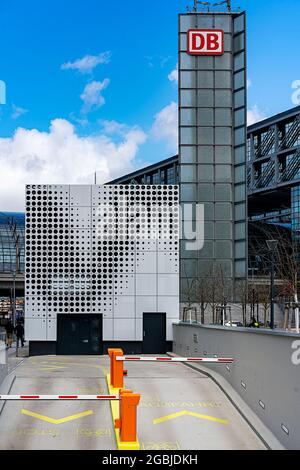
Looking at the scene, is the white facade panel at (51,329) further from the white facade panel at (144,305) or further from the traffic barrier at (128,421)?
the traffic barrier at (128,421)

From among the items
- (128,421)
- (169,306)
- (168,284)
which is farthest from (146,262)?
(128,421)

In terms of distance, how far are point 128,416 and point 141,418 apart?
2.77 meters

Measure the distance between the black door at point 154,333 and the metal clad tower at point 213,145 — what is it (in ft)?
86.4

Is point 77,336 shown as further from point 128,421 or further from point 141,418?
point 128,421

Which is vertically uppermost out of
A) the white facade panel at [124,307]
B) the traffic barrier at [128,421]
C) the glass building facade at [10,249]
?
the glass building facade at [10,249]

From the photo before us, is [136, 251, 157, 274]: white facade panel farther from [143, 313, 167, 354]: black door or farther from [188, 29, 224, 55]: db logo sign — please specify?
[188, 29, 224, 55]: db logo sign

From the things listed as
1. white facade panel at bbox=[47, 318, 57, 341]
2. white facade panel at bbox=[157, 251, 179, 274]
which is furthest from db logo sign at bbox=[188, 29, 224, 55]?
white facade panel at bbox=[47, 318, 57, 341]

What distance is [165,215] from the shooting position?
36.2 metres

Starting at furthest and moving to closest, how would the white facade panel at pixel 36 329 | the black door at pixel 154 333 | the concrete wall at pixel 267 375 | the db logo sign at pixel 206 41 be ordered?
the db logo sign at pixel 206 41 < the black door at pixel 154 333 < the white facade panel at pixel 36 329 < the concrete wall at pixel 267 375

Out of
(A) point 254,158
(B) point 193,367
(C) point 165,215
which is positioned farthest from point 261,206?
(B) point 193,367

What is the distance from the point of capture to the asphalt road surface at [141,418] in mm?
13922

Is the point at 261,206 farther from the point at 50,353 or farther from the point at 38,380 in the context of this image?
the point at 38,380

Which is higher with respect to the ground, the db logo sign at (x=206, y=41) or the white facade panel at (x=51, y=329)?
the db logo sign at (x=206, y=41)

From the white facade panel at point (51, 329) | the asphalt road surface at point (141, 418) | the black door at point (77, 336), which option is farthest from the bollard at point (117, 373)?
the white facade panel at point (51, 329)
